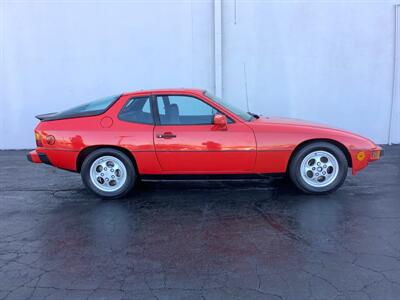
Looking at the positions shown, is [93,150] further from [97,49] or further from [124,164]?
[97,49]

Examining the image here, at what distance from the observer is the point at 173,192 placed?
19.9 ft

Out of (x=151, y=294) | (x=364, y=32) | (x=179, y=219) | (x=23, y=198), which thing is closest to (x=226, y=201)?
(x=179, y=219)

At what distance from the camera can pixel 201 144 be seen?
550 cm

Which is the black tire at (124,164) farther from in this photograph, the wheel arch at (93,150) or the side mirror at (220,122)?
the side mirror at (220,122)

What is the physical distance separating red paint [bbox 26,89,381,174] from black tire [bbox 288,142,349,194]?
0.31ft

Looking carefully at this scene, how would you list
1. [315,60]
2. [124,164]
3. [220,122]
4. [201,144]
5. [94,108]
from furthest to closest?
[315,60] < [94,108] < [124,164] < [201,144] < [220,122]

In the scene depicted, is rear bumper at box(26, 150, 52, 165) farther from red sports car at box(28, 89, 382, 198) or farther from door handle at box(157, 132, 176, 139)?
door handle at box(157, 132, 176, 139)

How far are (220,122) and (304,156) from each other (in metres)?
1.21

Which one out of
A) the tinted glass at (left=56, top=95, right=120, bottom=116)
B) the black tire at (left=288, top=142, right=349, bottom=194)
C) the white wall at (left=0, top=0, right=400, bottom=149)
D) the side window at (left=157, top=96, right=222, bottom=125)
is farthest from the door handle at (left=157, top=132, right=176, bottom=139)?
the white wall at (left=0, top=0, right=400, bottom=149)

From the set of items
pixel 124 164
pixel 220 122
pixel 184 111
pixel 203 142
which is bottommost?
pixel 124 164

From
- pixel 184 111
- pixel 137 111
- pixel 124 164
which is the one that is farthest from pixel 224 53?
pixel 124 164

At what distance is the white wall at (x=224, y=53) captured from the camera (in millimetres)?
9719

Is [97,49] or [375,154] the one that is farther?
[97,49]

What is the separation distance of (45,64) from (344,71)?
23.1 feet
